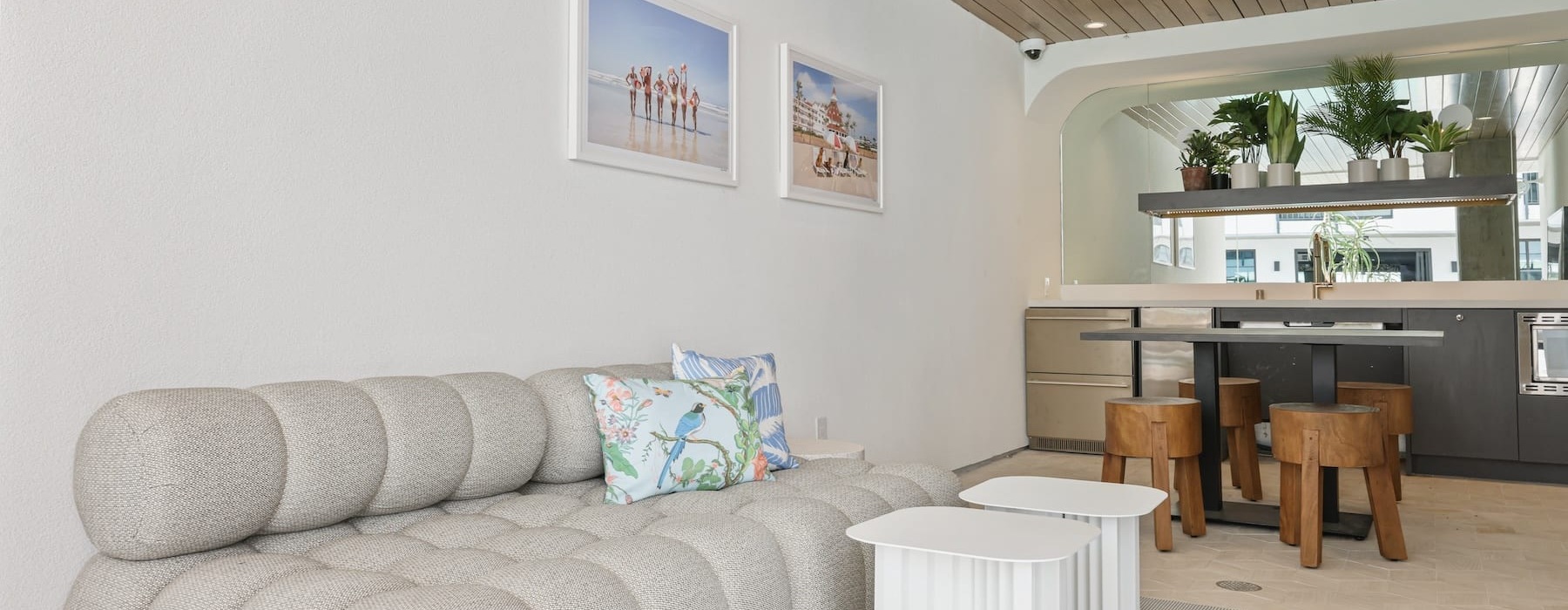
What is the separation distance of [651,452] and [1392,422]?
139 inches

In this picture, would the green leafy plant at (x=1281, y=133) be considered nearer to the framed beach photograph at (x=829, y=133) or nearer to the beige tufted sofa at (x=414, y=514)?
the framed beach photograph at (x=829, y=133)

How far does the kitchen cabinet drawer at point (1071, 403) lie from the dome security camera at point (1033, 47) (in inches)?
73.5

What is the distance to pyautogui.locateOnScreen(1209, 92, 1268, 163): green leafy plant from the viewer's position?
589cm

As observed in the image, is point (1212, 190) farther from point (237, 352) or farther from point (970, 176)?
point (237, 352)

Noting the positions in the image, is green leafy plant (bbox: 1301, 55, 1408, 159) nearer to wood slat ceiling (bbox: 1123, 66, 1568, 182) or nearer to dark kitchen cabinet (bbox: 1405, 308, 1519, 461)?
wood slat ceiling (bbox: 1123, 66, 1568, 182)

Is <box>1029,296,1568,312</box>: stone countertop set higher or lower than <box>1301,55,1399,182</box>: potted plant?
lower

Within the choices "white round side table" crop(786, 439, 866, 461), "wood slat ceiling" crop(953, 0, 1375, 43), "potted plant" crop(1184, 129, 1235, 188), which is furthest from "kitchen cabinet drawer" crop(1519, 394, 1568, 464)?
"white round side table" crop(786, 439, 866, 461)

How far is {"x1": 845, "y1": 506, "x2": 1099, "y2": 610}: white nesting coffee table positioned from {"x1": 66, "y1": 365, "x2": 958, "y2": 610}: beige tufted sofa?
24cm

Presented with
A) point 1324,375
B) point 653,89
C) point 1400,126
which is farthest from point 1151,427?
point 1400,126

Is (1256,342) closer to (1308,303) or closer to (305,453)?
(1308,303)

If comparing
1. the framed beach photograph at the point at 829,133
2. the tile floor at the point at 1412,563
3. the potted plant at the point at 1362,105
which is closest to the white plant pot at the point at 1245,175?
the potted plant at the point at 1362,105

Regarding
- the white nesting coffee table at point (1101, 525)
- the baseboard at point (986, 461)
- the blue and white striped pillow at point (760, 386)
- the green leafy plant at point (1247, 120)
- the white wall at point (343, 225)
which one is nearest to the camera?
the white wall at point (343, 225)

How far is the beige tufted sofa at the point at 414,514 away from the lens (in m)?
1.64

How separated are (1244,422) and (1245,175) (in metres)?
2.04
